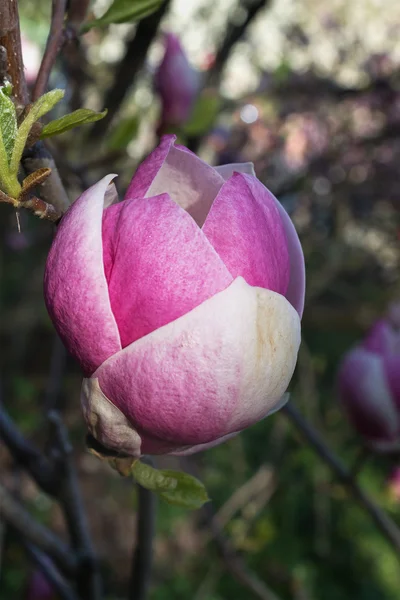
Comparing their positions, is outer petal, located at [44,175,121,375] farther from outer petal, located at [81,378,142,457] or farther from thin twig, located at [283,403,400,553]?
thin twig, located at [283,403,400,553]

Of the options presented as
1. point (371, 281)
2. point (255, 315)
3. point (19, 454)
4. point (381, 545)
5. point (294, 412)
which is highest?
point (255, 315)

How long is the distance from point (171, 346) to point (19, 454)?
29cm

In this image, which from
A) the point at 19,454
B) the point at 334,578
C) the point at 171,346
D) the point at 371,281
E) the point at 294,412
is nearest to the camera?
the point at 171,346

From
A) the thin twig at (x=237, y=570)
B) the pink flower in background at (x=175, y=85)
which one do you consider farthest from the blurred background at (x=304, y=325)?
the thin twig at (x=237, y=570)

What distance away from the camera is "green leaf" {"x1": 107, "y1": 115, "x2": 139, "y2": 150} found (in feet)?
2.08

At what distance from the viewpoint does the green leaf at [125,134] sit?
0.63 meters

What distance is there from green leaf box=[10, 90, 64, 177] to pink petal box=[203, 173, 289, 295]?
0.09 meters

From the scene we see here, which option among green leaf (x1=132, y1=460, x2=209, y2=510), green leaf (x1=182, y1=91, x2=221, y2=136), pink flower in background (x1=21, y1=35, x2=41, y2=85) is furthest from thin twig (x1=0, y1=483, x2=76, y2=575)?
pink flower in background (x1=21, y1=35, x2=41, y2=85)

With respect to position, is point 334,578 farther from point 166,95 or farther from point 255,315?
point 255,315

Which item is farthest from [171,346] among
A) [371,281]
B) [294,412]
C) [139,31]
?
[371,281]

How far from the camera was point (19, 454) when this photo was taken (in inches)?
20.8

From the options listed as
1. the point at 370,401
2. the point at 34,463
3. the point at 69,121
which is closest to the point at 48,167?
the point at 69,121

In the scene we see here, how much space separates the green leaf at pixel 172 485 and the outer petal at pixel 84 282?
0.08 metres

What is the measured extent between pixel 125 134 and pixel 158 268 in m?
0.37
